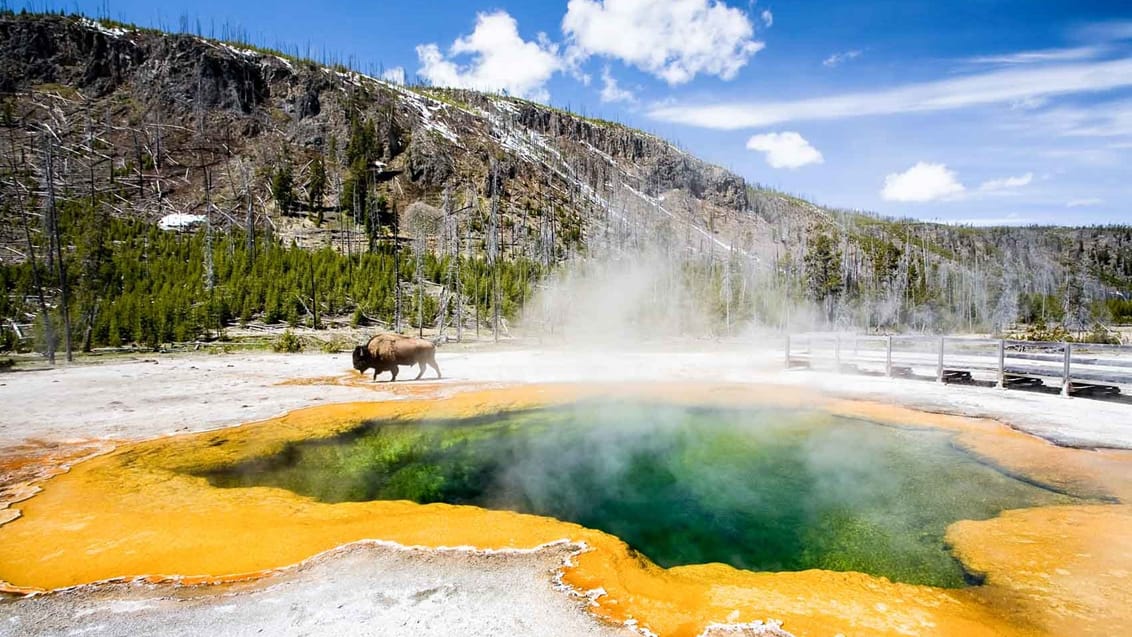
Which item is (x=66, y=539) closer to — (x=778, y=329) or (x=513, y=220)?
(x=778, y=329)

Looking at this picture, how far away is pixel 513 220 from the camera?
71.6 metres

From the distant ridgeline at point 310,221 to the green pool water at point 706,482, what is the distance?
1655cm

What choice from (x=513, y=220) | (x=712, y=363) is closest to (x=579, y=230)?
(x=513, y=220)

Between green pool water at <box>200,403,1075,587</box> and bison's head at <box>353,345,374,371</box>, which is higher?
bison's head at <box>353,345,374,371</box>

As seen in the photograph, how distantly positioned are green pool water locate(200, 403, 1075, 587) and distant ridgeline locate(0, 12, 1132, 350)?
54.3ft

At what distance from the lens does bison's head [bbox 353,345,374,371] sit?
51.1 ft

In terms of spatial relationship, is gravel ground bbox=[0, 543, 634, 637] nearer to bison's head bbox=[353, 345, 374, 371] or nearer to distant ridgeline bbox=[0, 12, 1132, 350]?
bison's head bbox=[353, 345, 374, 371]

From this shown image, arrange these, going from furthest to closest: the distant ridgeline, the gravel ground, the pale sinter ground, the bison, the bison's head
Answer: the distant ridgeline < the bison's head < the bison < the pale sinter ground < the gravel ground

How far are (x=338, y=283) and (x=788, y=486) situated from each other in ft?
114

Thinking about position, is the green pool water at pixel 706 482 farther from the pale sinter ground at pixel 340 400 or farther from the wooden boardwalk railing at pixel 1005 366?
the wooden boardwalk railing at pixel 1005 366

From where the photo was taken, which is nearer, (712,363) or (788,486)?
(788,486)

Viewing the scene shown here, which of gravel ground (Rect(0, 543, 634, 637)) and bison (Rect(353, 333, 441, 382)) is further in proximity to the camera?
bison (Rect(353, 333, 441, 382))

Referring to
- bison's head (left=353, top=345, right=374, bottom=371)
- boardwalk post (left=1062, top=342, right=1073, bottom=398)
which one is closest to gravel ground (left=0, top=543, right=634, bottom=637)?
bison's head (left=353, top=345, right=374, bottom=371)

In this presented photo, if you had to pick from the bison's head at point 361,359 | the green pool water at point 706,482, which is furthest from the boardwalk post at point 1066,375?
the bison's head at point 361,359
